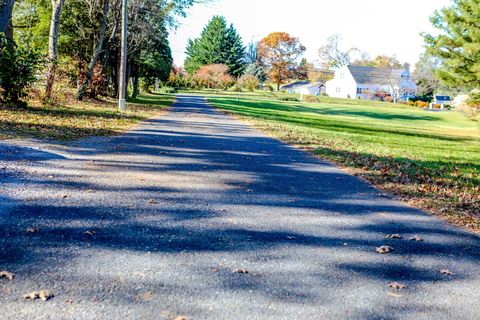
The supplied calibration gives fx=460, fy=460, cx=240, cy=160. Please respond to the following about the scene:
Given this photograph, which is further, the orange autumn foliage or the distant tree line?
the orange autumn foliage

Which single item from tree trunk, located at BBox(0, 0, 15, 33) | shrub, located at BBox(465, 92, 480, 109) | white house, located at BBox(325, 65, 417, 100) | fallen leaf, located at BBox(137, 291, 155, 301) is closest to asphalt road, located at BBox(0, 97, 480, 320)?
fallen leaf, located at BBox(137, 291, 155, 301)

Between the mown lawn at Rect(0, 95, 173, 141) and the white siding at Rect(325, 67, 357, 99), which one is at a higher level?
the white siding at Rect(325, 67, 357, 99)

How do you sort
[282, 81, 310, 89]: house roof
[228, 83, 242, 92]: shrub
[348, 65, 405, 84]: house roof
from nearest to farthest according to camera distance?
[228, 83, 242, 92]: shrub < [348, 65, 405, 84]: house roof < [282, 81, 310, 89]: house roof

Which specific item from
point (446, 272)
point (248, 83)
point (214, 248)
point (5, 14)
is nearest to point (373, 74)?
point (248, 83)

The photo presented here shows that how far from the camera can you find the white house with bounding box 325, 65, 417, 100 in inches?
3558

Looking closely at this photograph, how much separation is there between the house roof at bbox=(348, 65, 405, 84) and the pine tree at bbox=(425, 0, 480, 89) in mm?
64769

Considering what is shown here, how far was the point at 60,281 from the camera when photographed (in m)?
3.36

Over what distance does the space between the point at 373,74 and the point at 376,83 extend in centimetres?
234

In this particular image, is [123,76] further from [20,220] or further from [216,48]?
[216,48]

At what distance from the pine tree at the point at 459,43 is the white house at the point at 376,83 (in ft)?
205

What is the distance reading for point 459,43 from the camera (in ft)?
90.4

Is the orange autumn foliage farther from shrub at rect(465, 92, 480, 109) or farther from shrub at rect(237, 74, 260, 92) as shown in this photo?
shrub at rect(465, 92, 480, 109)

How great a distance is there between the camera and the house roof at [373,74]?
303 ft

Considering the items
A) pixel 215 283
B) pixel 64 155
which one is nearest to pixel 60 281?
pixel 215 283
